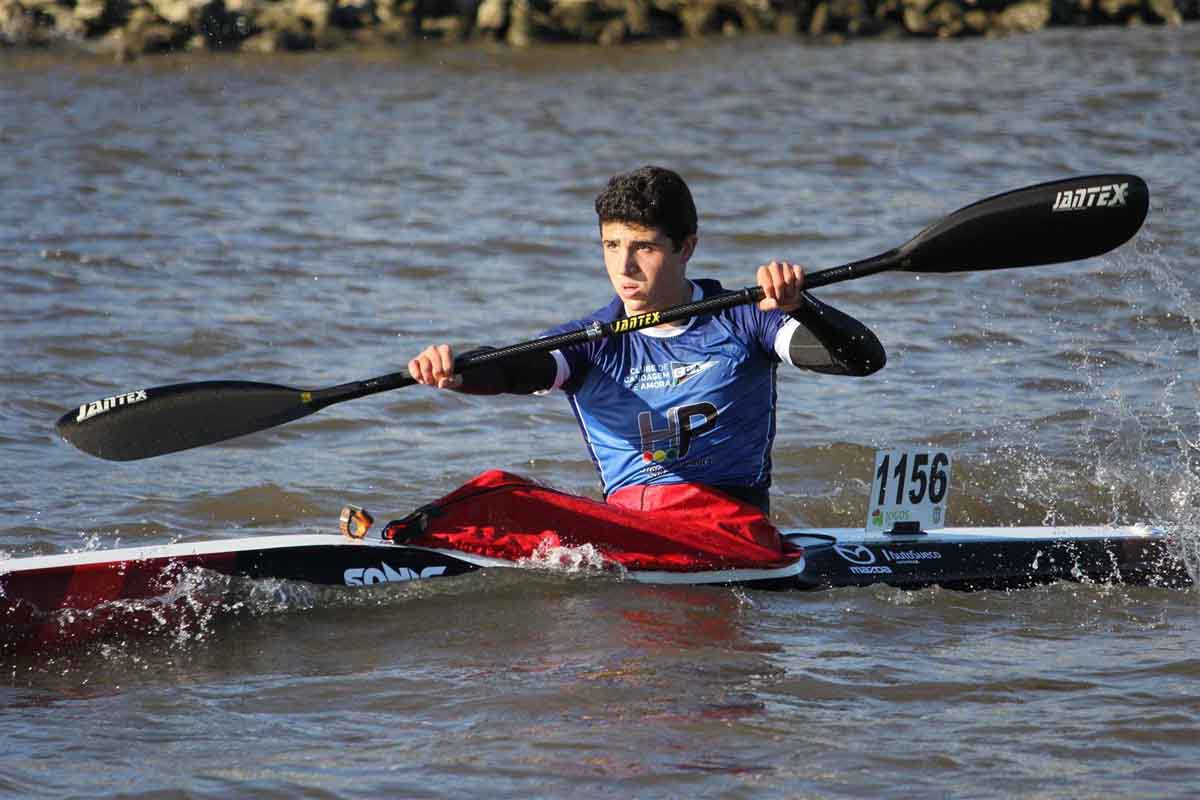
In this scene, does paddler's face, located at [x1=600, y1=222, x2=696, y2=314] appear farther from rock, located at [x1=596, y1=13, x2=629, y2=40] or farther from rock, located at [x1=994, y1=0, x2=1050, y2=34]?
rock, located at [x1=994, y1=0, x2=1050, y2=34]

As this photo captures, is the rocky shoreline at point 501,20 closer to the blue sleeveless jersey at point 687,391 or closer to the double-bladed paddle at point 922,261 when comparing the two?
the double-bladed paddle at point 922,261

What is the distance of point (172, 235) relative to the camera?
10781mm

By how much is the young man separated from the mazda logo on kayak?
1.20 feet

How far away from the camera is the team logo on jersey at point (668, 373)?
490cm

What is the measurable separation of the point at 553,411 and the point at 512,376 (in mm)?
3085

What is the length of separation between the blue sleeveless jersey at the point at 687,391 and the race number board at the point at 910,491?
58cm

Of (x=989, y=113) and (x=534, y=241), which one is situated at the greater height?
(x=989, y=113)

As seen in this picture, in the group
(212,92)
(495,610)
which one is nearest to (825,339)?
(495,610)

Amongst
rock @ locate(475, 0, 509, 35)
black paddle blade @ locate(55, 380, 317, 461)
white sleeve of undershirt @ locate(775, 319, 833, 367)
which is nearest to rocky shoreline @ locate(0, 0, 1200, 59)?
rock @ locate(475, 0, 509, 35)

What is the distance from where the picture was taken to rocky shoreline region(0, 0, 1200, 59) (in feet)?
59.1

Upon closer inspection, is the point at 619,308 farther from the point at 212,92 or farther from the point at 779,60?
the point at 779,60

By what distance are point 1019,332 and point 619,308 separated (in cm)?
429

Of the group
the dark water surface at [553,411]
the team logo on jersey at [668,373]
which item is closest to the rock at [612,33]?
the dark water surface at [553,411]

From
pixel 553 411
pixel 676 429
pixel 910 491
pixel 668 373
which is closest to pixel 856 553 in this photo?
pixel 910 491
